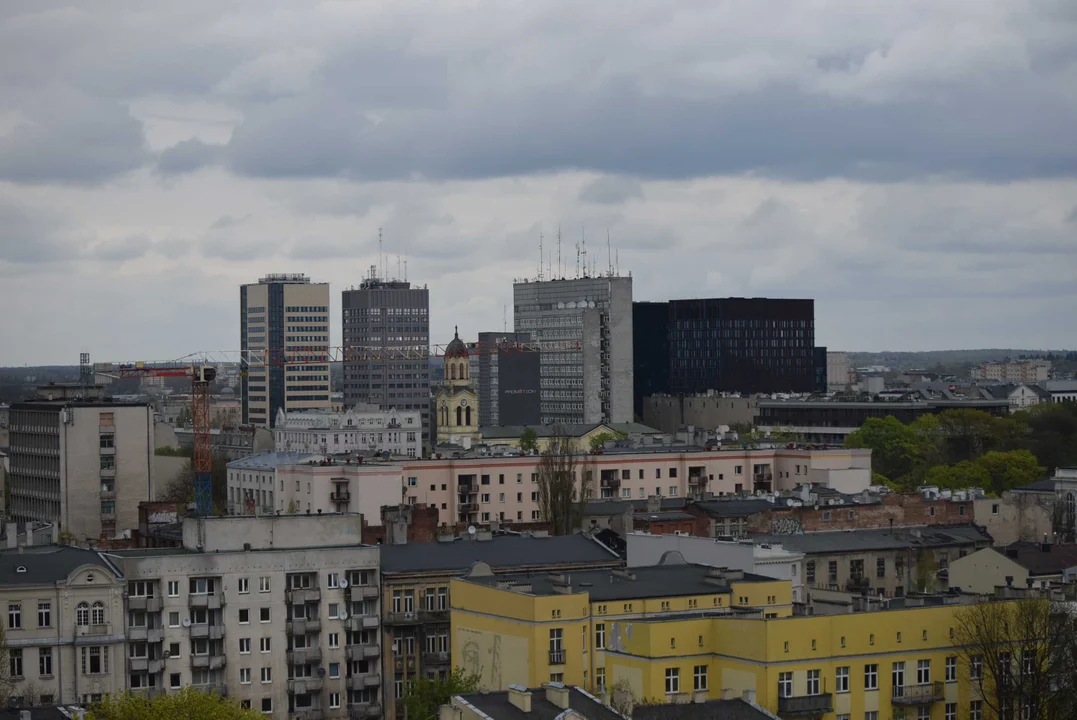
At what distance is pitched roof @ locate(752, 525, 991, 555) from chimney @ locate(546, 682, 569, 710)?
35.8 meters

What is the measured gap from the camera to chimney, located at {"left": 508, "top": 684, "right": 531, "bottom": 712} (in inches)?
2244

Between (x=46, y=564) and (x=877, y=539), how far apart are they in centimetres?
4098

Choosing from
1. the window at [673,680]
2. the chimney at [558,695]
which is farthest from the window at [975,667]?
the chimney at [558,695]

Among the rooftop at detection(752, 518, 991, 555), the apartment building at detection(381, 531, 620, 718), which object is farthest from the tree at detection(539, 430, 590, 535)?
the apartment building at detection(381, 531, 620, 718)

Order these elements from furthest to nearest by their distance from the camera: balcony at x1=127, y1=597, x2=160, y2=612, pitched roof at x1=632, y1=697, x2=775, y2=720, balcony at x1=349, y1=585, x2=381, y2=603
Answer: balcony at x1=349, y1=585, x2=381, y2=603 → balcony at x1=127, y1=597, x2=160, y2=612 → pitched roof at x1=632, y1=697, x2=775, y2=720

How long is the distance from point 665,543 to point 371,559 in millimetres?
13297

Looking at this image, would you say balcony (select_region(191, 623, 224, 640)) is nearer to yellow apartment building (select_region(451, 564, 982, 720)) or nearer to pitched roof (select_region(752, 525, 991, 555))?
yellow apartment building (select_region(451, 564, 982, 720))

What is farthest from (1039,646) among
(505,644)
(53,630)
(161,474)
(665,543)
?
(161,474)

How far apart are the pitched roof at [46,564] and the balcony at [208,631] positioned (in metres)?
3.63

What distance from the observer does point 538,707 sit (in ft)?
188

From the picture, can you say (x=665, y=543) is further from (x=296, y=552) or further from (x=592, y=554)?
(x=296, y=552)

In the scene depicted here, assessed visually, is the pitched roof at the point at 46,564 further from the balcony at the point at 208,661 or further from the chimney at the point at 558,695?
the chimney at the point at 558,695

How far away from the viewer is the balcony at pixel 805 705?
64000 mm

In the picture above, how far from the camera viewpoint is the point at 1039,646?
6775 cm
